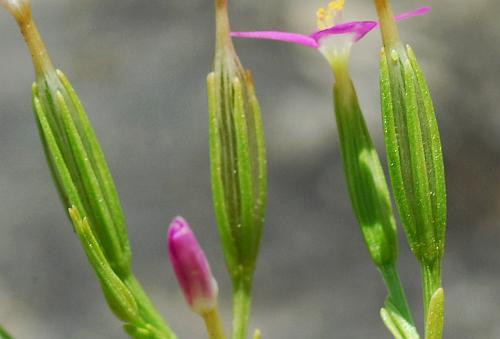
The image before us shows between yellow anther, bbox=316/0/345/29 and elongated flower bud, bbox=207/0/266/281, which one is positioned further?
yellow anther, bbox=316/0/345/29

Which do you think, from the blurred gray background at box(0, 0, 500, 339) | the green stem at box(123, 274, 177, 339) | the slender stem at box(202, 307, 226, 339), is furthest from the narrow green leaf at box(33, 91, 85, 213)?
the blurred gray background at box(0, 0, 500, 339)

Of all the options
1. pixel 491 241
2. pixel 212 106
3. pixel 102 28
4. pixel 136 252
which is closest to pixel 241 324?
pixel 212 106

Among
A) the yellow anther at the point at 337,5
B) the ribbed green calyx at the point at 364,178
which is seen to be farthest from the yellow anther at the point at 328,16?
the ribbed green calyx at the point at 364,178

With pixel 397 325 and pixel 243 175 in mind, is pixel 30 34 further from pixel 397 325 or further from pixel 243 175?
pixel 397 325

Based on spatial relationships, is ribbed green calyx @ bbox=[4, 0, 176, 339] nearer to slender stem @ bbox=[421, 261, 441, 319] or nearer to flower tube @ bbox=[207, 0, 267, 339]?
flower tube @ bbox=[207, 0, 267, 339]

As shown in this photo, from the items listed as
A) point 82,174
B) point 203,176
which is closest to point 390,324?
point 82,174

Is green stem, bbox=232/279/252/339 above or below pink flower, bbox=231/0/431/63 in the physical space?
below

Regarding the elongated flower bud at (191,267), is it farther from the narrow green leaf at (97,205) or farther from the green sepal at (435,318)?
the green sepal at (435,318)

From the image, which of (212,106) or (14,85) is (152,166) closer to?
(14,85)
